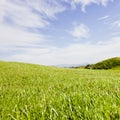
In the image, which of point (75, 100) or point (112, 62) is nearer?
point (75, 100)

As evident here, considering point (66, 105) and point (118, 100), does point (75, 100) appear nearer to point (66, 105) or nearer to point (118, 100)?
point (66, 105)

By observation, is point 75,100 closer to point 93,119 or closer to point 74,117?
point 74,117

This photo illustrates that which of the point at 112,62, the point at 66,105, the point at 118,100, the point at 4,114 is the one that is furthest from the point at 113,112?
the point at 112,62

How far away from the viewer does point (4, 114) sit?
19.2 ft

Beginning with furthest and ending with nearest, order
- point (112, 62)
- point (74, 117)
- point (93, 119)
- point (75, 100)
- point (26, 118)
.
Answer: point (112, 62), point (75, 100), point (26, 118), point (74, 117), point (93, 119)

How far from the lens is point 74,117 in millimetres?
4242

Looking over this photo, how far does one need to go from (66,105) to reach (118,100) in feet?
3.44

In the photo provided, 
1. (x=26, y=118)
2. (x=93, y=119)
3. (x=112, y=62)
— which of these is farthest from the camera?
(x=112, y=62)

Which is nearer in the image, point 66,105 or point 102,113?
point 102,113

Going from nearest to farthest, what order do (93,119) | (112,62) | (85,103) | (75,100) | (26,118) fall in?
(93,119) < (26,118) < (85,103) < (75,100) < (112,62)

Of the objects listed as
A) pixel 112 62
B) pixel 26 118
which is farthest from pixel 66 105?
pixel 112 62

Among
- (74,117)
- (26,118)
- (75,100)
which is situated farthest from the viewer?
(75,100)

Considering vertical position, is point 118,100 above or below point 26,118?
above

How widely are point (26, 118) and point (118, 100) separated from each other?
A: 5.71 ft
